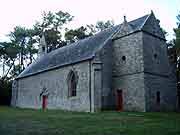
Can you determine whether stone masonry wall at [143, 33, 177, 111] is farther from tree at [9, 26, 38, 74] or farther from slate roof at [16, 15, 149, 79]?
tree at [9, 26, 38, 74]

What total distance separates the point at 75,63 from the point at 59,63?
3902mm

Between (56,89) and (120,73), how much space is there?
832 cm

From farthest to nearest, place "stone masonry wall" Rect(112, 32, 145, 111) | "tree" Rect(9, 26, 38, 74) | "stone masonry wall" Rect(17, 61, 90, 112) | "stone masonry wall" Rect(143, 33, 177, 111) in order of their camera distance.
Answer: "tree" Rect(9, 26, 38, 74)
"stone masonry wall" Rect(17, 61, 90, 112)
"stone masonry wall" Rect(143, 33, 177, 111)
"stone masonry wall" Rect(112, 32, 145, 111)

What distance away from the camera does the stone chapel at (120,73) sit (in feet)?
81.8

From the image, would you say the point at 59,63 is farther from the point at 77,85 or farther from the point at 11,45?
the point at 11,45

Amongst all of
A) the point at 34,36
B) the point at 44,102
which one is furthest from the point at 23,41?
the point at 44,102

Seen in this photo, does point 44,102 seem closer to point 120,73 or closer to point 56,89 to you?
point 56,89

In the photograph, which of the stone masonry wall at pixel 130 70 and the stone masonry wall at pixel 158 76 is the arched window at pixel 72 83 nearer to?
the stone masonry wall at pixel 130 70

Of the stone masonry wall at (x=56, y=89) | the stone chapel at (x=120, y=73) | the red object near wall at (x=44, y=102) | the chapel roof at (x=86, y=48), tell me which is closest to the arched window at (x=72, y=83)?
the stone chapel at (x=120, y=73)

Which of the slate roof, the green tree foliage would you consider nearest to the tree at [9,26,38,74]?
the green tree foliage

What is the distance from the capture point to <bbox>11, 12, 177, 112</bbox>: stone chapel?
24922 mm

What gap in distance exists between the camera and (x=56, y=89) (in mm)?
30812

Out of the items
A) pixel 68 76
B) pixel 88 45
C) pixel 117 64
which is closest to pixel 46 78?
pixel 68 76

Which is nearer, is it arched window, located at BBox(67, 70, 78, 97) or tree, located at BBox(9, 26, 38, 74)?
arched window, located at BBox(67, 70, 78, 97)
